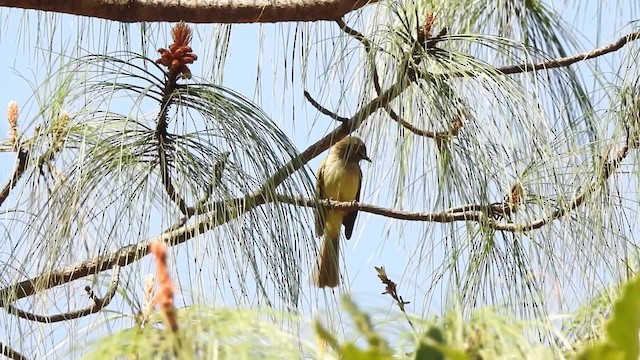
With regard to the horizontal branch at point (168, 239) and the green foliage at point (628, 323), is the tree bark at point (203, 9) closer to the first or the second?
the horizontal branch at point (168, 239)

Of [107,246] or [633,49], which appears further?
[633,49]

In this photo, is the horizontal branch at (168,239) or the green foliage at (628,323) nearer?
the green foliage at (628,323)

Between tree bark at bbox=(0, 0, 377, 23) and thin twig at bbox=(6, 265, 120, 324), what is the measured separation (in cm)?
42

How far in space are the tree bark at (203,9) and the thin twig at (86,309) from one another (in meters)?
0.42

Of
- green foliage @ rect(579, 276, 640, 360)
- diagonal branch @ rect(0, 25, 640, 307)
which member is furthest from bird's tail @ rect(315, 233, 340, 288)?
green foliage @ rect(579, 276, 640, 360)

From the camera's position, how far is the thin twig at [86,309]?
138cm

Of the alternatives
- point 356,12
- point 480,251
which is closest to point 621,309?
point 480,251

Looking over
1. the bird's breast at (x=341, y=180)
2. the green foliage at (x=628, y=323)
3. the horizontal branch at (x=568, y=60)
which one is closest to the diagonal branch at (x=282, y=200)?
the horizontal branch at (x=568, y=60)

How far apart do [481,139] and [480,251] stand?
0.64ft

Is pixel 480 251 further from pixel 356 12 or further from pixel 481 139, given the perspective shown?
pixel 356 12

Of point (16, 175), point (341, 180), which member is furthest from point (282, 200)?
point (341, 180)

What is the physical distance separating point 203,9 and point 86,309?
0.51m

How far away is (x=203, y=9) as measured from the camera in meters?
1.62

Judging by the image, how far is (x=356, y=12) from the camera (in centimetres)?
180
